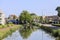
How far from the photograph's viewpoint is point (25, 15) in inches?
4375

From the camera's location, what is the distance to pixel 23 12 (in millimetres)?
114062

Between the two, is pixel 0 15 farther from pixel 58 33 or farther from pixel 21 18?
pixel 58 33

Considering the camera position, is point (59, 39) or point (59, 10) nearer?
point (59, 39)

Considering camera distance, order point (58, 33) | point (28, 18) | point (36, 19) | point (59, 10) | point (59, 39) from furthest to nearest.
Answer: point (36, 19) < point (28, 18) < point (59, 10) < point (58, 33) < point (59, 39)

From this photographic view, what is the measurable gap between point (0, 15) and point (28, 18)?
15.5 m

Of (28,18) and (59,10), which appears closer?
(59,10)

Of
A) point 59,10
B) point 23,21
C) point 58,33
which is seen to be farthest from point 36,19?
point 58,33

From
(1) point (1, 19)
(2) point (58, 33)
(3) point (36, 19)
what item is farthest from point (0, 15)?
(2) point (58, 33)

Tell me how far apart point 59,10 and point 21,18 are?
32.9 metres

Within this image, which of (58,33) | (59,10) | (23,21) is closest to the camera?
(58,33)

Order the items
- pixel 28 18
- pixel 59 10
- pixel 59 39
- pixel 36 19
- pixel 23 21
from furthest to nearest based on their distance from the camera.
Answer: pixel 36 19 < pixel 23 21 < pixel 28 18 < pixel 59 10 < pixel 59 39

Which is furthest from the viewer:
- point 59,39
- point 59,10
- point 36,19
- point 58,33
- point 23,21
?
point 36,19

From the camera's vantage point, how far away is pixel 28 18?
10725 centimetres

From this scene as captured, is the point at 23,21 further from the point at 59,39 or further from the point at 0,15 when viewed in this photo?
the point at 59,39
